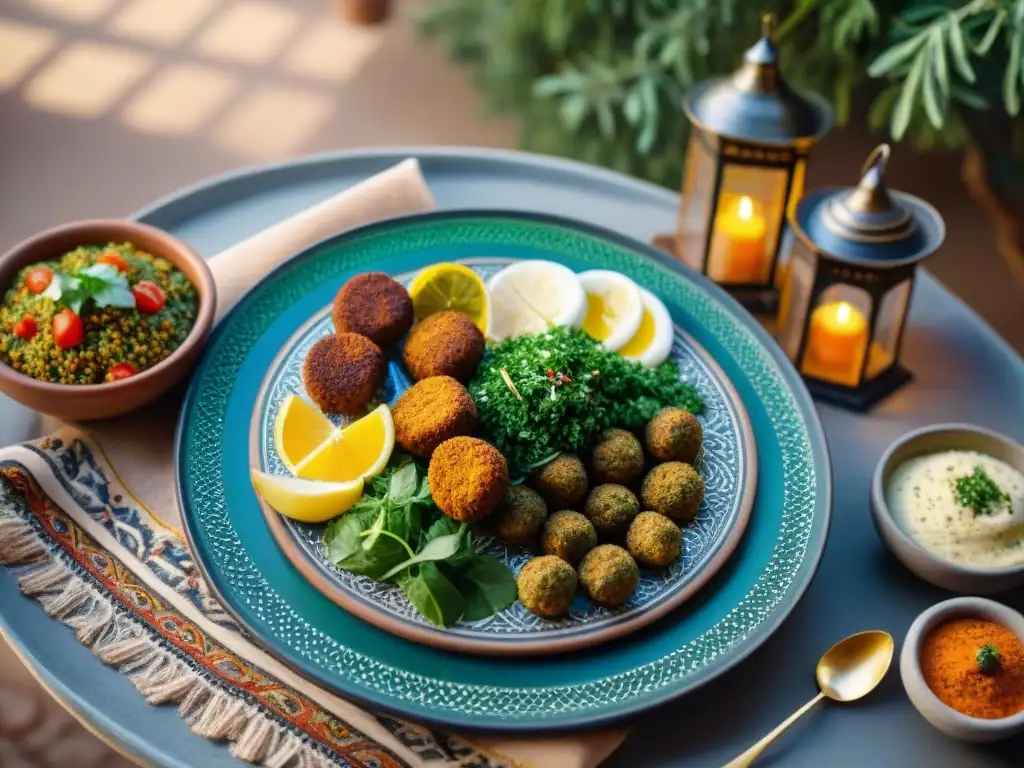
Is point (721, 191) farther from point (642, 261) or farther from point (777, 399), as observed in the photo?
point (777, 399)

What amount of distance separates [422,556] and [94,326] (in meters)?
0.90

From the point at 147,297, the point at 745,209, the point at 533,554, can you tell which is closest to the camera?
the point at 533,554

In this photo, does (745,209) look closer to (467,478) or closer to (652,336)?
(652,336)

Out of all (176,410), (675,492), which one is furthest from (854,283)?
(176,410)

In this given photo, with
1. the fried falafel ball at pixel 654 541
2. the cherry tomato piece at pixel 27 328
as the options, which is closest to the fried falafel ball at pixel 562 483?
the fried falafel ball at pixel 654 541

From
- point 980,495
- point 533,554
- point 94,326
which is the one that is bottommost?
point 533,554

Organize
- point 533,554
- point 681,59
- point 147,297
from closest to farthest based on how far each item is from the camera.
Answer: point 533,554, point 147,297, point 681,59

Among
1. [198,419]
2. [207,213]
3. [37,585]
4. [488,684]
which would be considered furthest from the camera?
[207,213]

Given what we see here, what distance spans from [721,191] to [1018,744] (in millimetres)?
1391

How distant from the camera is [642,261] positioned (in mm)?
2520

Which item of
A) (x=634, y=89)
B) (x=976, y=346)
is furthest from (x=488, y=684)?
(x=634, y=89)

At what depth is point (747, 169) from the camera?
2.39 meters

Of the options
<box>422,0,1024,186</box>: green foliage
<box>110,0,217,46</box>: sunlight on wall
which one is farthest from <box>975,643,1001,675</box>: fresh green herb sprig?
<box>110,0,217,46</box>: sunlight on wall

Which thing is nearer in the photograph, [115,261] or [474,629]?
[474,629]
